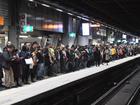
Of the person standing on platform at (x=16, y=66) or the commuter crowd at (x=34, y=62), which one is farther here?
the person standing on platform at (x=16, y=66)

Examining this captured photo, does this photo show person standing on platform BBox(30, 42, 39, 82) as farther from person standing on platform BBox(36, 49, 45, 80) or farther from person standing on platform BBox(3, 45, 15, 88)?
person standing on platform BBox(3, 45, 15, 88)

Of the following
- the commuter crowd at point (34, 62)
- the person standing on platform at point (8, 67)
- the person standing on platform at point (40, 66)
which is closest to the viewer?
the person standing on platform at point (8, 67)

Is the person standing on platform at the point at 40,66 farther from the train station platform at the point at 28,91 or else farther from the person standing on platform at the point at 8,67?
the person standing on platform at the point at 8,67

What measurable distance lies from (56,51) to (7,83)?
274 inches

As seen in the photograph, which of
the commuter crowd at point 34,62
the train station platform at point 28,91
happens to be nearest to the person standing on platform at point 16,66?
the commuter crowd at point 34,62

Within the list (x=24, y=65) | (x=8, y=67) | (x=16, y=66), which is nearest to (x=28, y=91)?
(x=8, y=67)

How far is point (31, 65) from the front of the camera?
1634 cm

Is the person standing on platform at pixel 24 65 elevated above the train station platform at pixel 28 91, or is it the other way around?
the person standing on platform at pixel 24 65

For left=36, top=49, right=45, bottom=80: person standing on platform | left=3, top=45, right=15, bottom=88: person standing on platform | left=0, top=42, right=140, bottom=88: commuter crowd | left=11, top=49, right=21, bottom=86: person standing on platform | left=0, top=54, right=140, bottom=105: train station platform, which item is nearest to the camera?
left=0, top=54, right=140, bottom=105: train station platform

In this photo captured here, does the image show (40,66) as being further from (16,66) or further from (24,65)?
(16,66)

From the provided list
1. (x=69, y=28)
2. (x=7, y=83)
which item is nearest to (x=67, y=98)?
(x=7, y=83)

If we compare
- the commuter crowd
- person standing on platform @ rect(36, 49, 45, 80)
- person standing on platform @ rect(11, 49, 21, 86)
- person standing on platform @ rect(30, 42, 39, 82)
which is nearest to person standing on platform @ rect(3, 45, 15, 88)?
the commuter crowd

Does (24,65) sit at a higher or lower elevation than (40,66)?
higher

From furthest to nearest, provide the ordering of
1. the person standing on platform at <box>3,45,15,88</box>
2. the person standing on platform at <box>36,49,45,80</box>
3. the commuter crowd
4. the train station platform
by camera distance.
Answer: the person standing on platform at <box>36,49,45,80</box>
the commuter crowd
the person standing on platform at <box>3,45,15,88</box>
the train station platform
